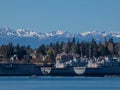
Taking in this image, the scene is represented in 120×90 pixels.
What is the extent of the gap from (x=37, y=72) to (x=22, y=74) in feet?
9.05

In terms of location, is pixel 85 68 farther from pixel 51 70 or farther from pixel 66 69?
pixel 51 70

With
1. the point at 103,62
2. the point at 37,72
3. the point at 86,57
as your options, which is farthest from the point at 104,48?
the point at 37,72

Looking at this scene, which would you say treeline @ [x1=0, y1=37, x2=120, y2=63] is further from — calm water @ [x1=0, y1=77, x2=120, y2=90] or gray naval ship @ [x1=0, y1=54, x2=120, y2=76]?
calm water @ [x1=0, y1=77, x2=120, y2=90]

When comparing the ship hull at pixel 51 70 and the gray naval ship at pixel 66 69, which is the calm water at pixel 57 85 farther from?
the gray naval ship at pixel 66 69

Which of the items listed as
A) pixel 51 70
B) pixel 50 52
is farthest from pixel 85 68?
pixel 50 52

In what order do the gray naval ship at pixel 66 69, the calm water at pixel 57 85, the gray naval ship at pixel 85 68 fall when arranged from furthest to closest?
the gray naval ship at pixel 85 68, the gray naval ship at pixel 66 69, the calm water at pixel 57 85

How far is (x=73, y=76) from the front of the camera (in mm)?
136000

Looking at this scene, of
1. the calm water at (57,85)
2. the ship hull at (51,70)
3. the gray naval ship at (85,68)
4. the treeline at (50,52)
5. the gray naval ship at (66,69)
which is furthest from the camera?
the treeline at (50,52)

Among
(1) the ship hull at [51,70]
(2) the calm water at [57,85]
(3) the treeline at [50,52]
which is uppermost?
(3) the treeline at [50,52]

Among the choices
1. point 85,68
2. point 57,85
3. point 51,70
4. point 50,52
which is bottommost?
point 57,85

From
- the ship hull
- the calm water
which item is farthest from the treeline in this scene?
the calm water

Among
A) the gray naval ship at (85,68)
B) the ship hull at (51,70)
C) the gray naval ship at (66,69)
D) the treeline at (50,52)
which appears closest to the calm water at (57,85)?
the ship hull at (51,70)

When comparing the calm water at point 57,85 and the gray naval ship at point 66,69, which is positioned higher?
the gray naval ship at point 66,69

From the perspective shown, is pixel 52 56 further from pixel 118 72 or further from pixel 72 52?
pixel 118 72
